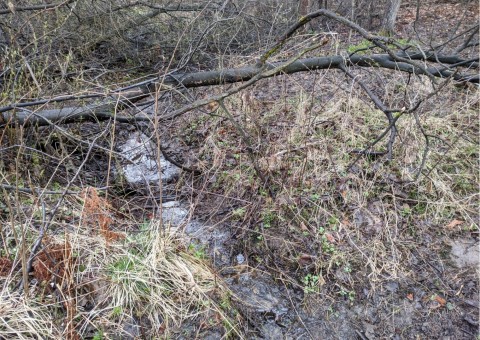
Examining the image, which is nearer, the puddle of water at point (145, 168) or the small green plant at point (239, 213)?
the small green plant at point (239, 213)

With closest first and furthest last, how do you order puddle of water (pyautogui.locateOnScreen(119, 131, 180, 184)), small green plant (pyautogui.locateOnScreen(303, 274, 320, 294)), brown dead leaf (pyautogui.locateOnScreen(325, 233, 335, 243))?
1. small green plant (pyautogui.locateOnScreen(303, 274, 320, 294))
2. brown dead leaf (pyautogui.locateOnScreen(325, 233, 335, 243))
3. puddle of water (pyautogui.locateOnScreen(119, 131, 180, 184))

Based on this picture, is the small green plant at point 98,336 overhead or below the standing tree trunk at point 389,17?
below

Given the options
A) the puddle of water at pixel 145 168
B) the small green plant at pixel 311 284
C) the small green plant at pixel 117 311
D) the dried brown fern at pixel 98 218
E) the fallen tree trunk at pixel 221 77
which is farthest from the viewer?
the puddle of water at pixel 145 168

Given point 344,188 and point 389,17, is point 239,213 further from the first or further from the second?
point 389,17

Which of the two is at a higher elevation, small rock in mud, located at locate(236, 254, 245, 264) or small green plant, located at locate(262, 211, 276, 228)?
small green plant, located at locate(262, 211, 276, 228)

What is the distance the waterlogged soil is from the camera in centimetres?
268

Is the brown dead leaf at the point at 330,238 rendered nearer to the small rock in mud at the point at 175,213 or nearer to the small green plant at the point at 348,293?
the small green plant at the point at 348,293

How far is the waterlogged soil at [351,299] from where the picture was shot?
8.79 feet

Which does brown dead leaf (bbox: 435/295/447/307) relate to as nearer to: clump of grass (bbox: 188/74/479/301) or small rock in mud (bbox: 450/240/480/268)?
clump of grass (bbox: 188/74/479/301)

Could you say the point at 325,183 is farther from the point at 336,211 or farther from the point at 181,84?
the point at 181,84

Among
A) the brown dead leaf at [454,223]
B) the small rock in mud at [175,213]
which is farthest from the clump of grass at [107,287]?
the brown dead leaf at [454,223]

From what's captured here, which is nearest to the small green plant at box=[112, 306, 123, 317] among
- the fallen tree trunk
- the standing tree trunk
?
the fallen tree trunk

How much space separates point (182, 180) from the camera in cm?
422

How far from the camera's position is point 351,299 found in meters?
2.87
